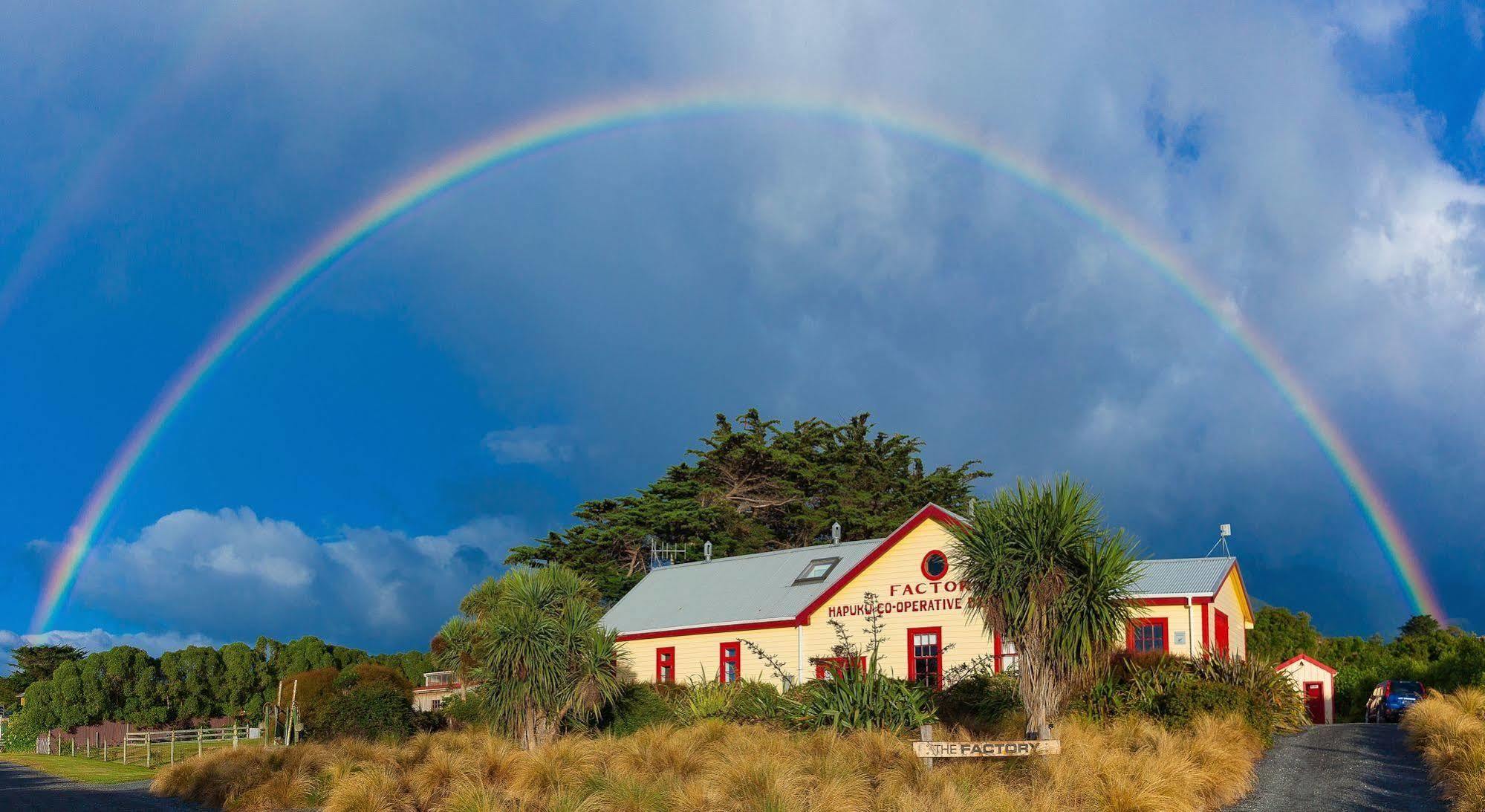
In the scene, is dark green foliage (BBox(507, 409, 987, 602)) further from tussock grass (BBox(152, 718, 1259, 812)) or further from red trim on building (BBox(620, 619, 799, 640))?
tussock grass (BBox(152, 718, 1259, 812))

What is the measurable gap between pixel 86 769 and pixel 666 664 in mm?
17123

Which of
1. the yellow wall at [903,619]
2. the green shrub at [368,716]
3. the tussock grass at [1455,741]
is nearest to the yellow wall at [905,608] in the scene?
the yellow wall at [903,619]

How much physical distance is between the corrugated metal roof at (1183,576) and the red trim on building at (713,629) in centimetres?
957

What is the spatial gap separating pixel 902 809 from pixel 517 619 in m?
15.7

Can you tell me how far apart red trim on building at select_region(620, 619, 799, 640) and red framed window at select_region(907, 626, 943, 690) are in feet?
11.2

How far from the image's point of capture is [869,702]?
21.8 meters

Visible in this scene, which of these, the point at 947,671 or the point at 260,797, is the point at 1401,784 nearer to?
the point at 947,671

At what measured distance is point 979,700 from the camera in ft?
88.3

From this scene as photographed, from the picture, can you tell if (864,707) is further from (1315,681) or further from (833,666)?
(1315,681)

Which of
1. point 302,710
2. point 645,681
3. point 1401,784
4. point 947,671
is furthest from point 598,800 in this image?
point 302,710

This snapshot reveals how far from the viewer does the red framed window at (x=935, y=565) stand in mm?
31656

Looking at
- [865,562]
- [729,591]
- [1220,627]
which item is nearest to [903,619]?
[865,562]

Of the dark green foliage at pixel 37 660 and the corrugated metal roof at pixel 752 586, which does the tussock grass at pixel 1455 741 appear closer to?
the corrugated metal roof at pixel 752 586

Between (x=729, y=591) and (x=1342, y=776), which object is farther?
(x=729, y=591)
